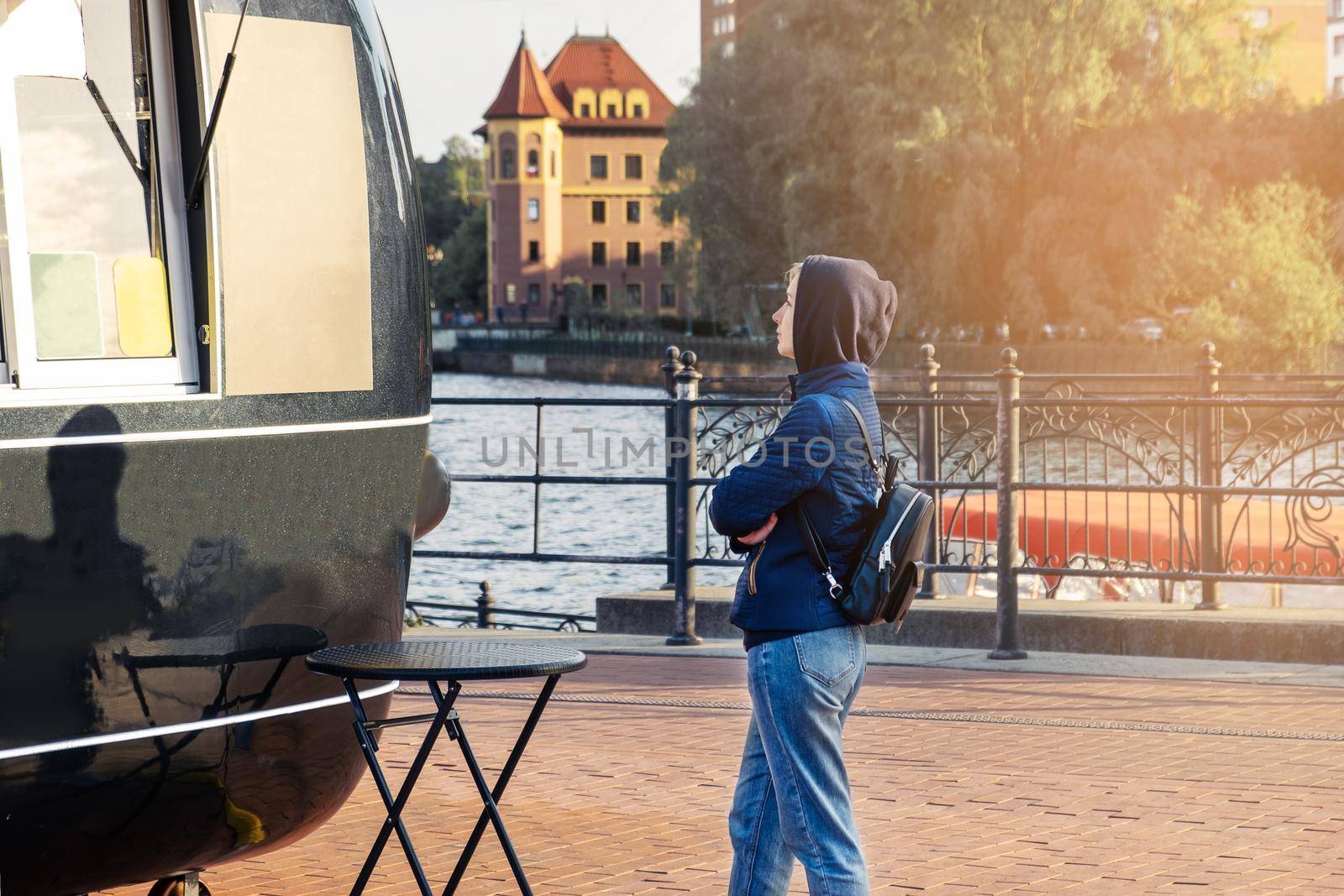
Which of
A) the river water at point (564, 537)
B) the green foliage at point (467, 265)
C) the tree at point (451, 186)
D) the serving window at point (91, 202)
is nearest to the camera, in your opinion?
the serving window at point (91, 202)

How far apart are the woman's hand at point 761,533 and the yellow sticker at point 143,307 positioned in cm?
128

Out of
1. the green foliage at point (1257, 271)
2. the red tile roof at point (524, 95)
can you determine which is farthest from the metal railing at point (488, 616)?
the red tile roof at point (524, 95)

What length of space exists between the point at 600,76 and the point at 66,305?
11543 cm

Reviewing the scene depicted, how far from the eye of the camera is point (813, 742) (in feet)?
11.4

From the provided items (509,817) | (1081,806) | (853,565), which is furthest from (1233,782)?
(853,565)

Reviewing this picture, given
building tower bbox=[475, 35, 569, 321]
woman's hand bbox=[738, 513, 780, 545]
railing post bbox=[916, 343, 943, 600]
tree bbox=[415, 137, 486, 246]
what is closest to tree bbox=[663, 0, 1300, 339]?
railing post bbox=[916, 343, 943, 600]

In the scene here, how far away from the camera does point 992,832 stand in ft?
17.7

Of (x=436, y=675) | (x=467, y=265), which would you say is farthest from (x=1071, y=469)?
(x=467, y=265)

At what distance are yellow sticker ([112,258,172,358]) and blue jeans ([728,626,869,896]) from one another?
142cm

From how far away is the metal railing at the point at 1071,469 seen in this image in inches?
357

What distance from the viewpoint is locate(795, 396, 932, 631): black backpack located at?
11.3 feet

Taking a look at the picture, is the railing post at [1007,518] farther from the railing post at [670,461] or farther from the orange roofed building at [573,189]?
the orange roofed building at [573,189]

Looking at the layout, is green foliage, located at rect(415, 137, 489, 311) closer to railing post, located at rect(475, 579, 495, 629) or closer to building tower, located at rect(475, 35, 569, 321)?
building tower, located at rect(475, 35, 569, 321)

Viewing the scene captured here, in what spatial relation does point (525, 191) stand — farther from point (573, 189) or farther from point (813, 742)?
point (813, 742)
